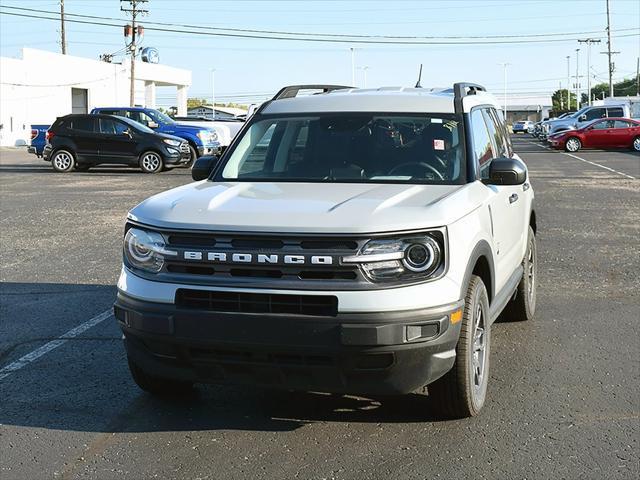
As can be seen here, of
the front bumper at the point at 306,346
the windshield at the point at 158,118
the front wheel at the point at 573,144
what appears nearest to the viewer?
the front bumper at the point at 306,346

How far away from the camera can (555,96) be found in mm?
172625

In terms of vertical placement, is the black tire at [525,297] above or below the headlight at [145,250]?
below

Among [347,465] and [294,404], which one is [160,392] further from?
[347,465]

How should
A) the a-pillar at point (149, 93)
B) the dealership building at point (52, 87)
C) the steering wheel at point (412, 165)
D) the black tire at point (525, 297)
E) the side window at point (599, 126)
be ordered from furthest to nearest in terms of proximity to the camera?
1. the a-pillar at point (149, 93)
2. the dealership building at point (52, 87)
3. the side window at point (599, 126)
4. the black tire at point (525, 297)
5. the steering wheel at point (412, 165)

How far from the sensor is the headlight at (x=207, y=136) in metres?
26.6

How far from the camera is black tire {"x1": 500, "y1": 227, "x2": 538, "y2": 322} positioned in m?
6.96

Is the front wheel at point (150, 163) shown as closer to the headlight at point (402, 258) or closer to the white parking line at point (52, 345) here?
the white parking line at point (52, 345)

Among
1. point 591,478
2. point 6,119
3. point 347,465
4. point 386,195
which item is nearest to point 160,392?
point 347,465

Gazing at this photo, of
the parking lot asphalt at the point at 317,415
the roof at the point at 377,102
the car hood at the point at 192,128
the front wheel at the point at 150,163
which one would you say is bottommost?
the parking lot asphalt at the point at 317,415

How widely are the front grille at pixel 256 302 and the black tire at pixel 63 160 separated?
22394 mm

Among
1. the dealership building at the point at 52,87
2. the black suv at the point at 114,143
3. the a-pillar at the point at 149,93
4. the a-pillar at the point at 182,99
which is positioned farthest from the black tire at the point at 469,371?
the a-pillar at the point at 182,99

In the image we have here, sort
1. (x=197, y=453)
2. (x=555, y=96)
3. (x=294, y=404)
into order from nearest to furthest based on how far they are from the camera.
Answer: (x=197, y=453) < (x=294, y=404) < (x=555, y=96)

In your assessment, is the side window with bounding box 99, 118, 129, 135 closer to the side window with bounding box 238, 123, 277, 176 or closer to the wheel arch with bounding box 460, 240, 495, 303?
the side window with bounding box 238, 123, 277, 176

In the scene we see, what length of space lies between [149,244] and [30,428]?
4.05 ft
